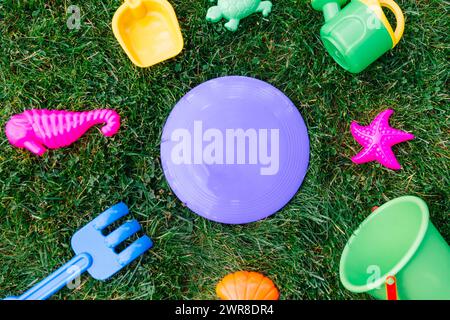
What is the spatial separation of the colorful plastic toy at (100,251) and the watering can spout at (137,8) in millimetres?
555

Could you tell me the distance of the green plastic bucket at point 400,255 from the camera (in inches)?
45.1

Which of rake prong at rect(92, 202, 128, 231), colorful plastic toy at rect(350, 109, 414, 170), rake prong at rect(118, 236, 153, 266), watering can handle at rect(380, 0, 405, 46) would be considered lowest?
colorful plastic toy at rect(350, 109, 414, 170)

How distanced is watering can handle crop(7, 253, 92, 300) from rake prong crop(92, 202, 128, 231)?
0.09 metres

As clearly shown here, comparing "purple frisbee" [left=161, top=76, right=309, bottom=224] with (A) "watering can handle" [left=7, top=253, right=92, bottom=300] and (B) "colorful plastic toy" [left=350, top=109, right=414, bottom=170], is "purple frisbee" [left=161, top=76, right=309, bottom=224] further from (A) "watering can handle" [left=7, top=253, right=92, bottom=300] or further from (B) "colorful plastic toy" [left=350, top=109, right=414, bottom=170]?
(A) "watering can handle" [left=7, top=253, right=92, bottom=300]

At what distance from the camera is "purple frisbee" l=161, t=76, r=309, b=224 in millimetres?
1384

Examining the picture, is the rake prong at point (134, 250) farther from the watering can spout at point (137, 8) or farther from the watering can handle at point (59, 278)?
the watering can spout at point (137, 8)

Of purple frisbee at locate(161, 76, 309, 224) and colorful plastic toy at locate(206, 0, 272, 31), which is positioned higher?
colorful plastic toy at locate(206, 0, 272, 31)

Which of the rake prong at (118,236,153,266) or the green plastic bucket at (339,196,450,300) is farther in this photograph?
the rake prong at (118,236,153,266)

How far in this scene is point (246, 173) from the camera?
1.39 meters

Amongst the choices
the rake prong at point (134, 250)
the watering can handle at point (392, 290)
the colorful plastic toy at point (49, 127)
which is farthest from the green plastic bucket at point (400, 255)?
the colorful plastic toy at point (49, 127)

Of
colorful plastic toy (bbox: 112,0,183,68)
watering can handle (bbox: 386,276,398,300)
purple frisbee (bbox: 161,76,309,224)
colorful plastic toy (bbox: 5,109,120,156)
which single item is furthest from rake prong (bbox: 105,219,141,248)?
watering can handle (bbox: 386,276,398,300)

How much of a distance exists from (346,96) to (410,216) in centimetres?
41
